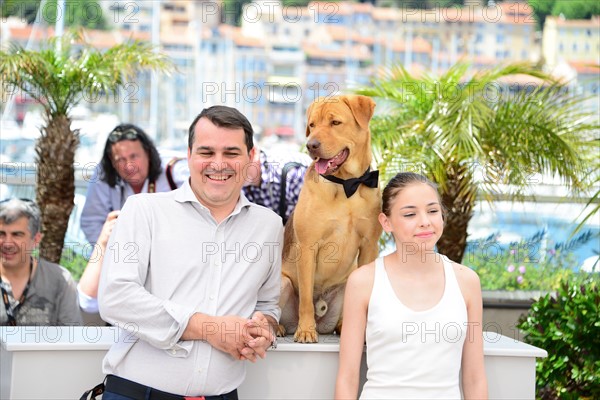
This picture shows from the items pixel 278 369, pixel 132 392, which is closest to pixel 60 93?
pixel 278 369

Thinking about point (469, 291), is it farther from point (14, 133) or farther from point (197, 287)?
point (14, 133)

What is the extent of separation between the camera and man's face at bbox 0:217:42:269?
464 cm

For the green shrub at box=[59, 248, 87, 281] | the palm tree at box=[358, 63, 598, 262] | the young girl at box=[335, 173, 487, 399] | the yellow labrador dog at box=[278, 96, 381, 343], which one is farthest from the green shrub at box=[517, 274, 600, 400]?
the green shrub at box=[59, 248, 87, 281]

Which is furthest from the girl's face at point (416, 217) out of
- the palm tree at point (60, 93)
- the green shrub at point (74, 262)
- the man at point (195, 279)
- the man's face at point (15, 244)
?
the green shrub at point (74, 262)

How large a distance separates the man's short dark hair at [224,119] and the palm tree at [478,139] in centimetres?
287

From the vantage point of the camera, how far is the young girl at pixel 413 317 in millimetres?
2943

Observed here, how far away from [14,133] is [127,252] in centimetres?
3397

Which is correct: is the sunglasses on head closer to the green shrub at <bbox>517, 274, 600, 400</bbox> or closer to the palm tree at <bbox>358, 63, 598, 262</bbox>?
the palm tree at <bbox>358, 63, 598, 262</bbox>

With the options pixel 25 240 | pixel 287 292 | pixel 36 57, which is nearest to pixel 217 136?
pixel 287 292

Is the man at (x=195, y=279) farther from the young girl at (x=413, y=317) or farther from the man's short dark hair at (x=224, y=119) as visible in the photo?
the young girl at (x=413, y=317)

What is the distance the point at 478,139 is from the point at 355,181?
288cm

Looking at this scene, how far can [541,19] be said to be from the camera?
6562cm

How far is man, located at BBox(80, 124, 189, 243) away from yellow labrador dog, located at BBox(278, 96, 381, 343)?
1945mm

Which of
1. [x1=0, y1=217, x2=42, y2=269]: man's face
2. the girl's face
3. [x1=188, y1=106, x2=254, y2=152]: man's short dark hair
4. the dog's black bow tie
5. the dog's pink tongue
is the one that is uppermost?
[x1=188, y1=106, x2=254, y2=152]: man's short dark hair
